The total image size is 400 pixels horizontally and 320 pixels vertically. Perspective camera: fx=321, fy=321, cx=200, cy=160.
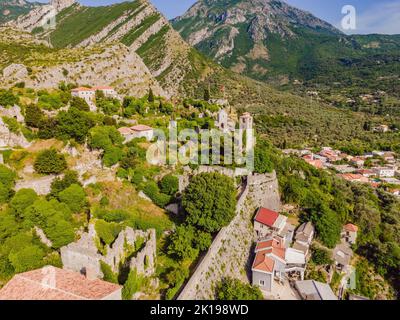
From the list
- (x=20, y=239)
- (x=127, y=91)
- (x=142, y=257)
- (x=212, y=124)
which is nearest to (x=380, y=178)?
(x=212, y=124)

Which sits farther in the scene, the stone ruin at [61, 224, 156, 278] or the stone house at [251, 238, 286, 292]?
the stone house at [251, 238, 286, 292]

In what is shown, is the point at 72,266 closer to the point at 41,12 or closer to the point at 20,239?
the point at 20,239

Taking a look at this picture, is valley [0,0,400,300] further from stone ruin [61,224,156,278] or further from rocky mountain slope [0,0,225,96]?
rocky mountain slope [0,0,225,96]

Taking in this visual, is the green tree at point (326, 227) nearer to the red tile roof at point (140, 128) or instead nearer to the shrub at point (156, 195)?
the shrub at point (156, 195)

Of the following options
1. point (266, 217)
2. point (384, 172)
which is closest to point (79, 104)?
point (266, 217)

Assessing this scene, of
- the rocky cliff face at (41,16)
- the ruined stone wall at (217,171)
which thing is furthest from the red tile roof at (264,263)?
the rocky cliff face at (41,16)

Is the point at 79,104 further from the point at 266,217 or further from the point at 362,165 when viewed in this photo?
the point at 362,165

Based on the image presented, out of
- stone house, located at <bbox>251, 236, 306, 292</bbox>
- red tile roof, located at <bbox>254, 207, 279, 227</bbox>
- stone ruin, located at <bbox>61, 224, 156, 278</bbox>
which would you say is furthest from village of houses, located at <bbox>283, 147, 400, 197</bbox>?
stone ruin, located at <bbox>61, 224, 156, 278</bbox>
